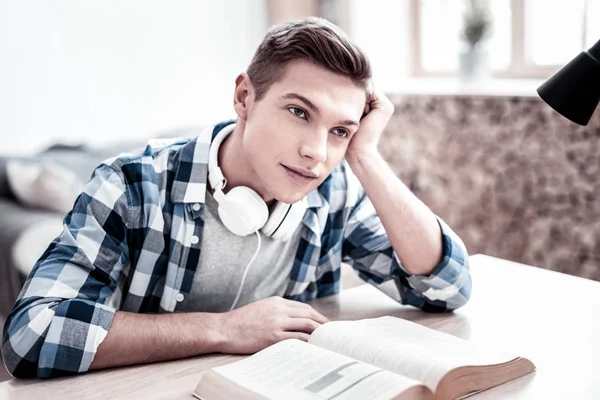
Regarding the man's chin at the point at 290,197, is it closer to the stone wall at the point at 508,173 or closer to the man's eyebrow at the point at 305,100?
the man's eyebrow at the point at 305,100

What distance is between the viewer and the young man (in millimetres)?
1207

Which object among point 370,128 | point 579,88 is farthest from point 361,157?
point 579,88

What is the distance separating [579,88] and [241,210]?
0.66 meters

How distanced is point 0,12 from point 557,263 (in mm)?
2681

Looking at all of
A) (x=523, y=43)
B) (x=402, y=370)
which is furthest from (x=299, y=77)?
(x=523, y=43)

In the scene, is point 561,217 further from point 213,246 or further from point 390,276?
point 213,246

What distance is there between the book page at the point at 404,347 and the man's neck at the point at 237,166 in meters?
0.40

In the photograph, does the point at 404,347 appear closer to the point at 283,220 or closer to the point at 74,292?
the point at 283,220

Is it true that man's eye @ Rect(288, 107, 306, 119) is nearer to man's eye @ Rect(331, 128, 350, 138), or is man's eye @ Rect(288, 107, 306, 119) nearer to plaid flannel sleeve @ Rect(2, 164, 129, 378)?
man's eye @ Rect(331, 128, 350, 138)

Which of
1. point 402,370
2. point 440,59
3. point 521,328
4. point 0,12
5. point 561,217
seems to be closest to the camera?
point 402,370

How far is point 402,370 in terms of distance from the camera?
1.04m

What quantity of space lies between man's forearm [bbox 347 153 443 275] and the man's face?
121 mm

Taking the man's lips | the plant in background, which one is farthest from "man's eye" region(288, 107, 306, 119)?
the plant in background

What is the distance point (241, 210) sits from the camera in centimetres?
141
